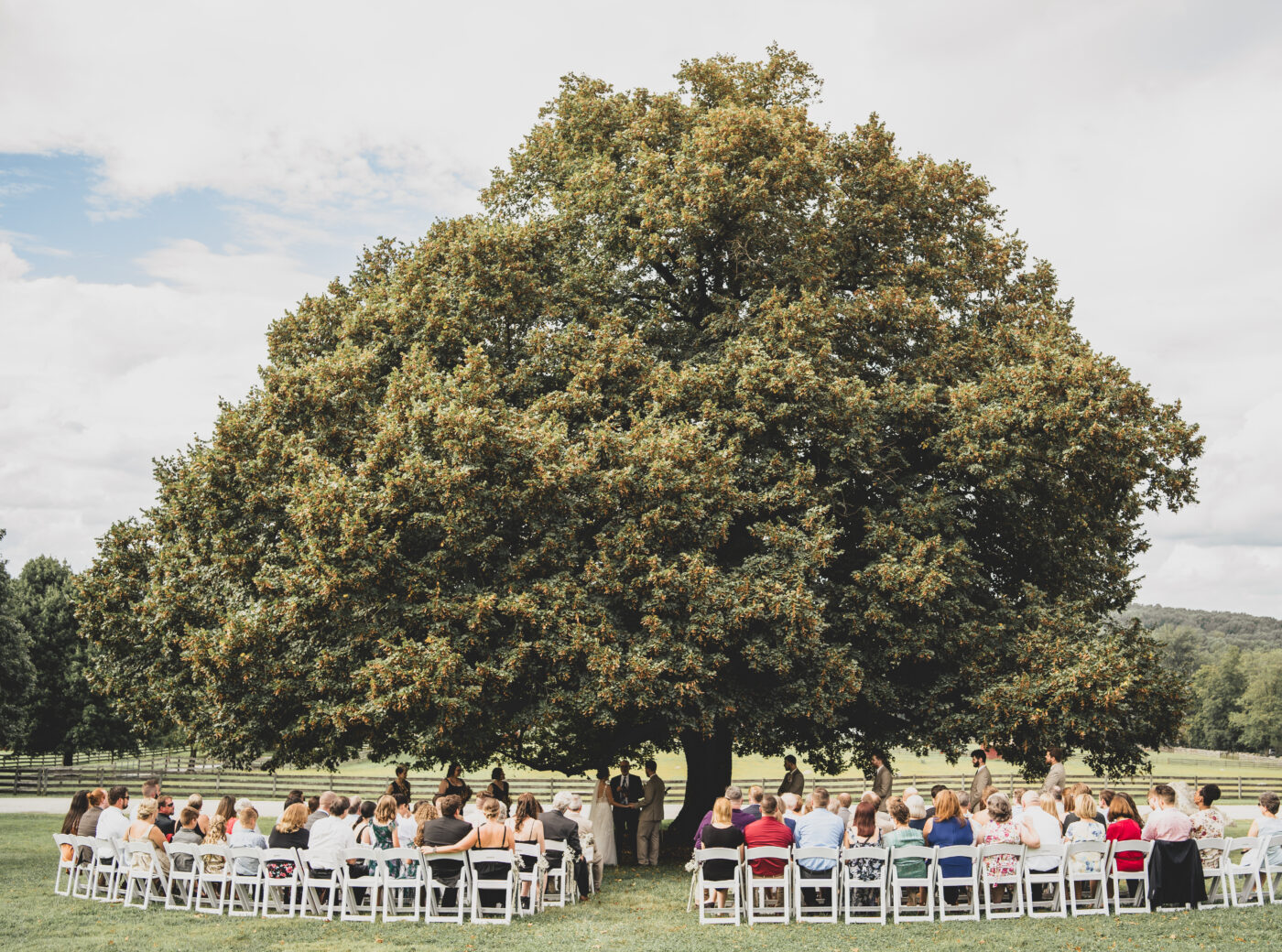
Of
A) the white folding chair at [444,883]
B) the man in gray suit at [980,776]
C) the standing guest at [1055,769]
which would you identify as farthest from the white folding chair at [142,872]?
the standing guest at [1055,769]

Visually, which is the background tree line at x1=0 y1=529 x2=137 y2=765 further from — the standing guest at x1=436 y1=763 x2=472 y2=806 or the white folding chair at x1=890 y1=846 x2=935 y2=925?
the white folding chair at x1=890 y1=846 x2=935 y2=925

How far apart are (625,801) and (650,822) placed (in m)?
0.81

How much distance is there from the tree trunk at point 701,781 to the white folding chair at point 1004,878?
910 cm

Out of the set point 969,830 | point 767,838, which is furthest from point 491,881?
point 969,830

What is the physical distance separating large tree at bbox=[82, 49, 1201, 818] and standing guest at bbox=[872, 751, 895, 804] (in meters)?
0.86

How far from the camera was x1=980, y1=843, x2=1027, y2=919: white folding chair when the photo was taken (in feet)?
37.6

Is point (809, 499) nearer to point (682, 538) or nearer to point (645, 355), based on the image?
point (682, 538)

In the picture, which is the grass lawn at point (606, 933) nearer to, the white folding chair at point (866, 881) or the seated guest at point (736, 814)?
the white folding chair at point (866, 881)

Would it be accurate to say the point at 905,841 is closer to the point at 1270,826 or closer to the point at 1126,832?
the point at 1126,832

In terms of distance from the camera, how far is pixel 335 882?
11.9 meters

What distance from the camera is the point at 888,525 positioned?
17.8 meters

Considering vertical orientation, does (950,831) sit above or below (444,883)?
above

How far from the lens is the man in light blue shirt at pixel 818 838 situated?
11.7 m

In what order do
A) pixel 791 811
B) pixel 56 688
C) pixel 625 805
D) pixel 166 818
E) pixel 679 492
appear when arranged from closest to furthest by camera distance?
pixel 791 811, pixel 166 818, pixel 679 492, pixel 625 805, pixel 56 688
